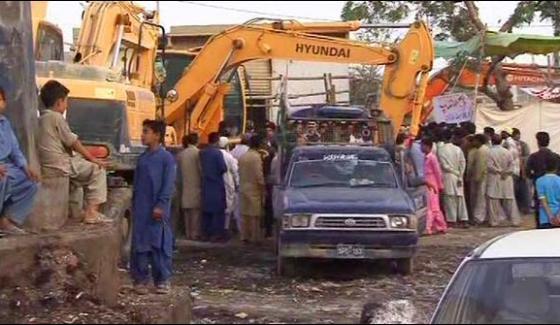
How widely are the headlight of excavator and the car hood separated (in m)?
4.06

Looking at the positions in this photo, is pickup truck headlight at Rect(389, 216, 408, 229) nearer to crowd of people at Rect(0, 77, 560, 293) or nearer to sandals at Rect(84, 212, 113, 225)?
crowd of people at Rect(0, 77, 560, 293)

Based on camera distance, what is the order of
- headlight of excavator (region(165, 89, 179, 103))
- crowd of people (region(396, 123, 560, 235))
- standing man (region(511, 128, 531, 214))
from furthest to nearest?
1. standing man (region(511, 128, 531, 214))
2. crowd of people (region(396, 123, 560, 235))
3. headlight of excavator (region(165, 89, 179, 103))

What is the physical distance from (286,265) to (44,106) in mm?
4283

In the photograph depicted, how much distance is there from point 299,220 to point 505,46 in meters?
6.39

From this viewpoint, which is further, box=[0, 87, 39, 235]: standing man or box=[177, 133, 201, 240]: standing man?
box=[177, 133, 201, 240]: standing man

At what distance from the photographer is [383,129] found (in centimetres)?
1644

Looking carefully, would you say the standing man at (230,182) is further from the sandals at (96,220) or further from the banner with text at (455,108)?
the sandals at (96,220)

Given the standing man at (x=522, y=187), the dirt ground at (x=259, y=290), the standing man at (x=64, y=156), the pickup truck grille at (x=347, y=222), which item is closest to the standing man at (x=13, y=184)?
the standing man at (x=64, y=156)

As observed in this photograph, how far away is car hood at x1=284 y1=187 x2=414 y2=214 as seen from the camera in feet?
42.4

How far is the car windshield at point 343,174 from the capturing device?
552 inches

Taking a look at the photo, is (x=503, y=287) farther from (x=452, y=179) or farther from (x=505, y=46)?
(x=452, y=179)

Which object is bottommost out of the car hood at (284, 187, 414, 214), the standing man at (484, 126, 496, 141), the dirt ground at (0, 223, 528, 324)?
the dirt ground at (0, 223, 528, 324)

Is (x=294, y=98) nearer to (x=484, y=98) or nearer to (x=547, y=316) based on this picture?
(x=484, y=98)

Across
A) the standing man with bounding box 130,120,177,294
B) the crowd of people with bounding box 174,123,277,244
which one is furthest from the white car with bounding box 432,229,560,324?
the crowd of people with bounding box 174,123,277,244
